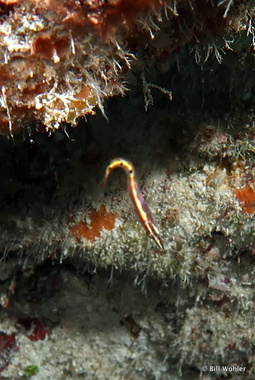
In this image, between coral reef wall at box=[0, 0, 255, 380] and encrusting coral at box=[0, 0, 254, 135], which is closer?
encrusting coral at box=[0, 0, 254, 135]

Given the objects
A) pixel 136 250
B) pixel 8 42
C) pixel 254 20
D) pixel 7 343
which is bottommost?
pixel 7 343

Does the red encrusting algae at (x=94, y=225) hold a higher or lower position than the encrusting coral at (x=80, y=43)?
lower

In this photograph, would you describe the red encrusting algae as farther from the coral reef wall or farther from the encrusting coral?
the encrusting coral

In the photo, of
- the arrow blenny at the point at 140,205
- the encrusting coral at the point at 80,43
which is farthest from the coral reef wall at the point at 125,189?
the arrow blenny at the point at 140,205

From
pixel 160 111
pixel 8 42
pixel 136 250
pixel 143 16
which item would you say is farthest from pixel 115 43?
pixel 136 250

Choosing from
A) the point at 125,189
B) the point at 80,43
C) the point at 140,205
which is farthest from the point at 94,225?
the point at 80,43

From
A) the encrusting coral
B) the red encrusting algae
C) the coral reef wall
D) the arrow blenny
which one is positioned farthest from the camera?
the red encrusting algae

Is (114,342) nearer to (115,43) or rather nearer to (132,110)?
(132,110)

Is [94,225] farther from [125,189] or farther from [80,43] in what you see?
[80,43]

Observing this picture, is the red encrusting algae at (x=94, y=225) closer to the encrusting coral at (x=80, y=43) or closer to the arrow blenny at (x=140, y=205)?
the arrow blenny at (x=140, y=205)

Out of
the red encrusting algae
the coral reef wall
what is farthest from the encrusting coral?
the red encrusting algae

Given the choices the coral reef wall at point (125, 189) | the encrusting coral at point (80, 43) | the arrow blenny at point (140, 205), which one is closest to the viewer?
the encrusting coral at point (80, 43)
